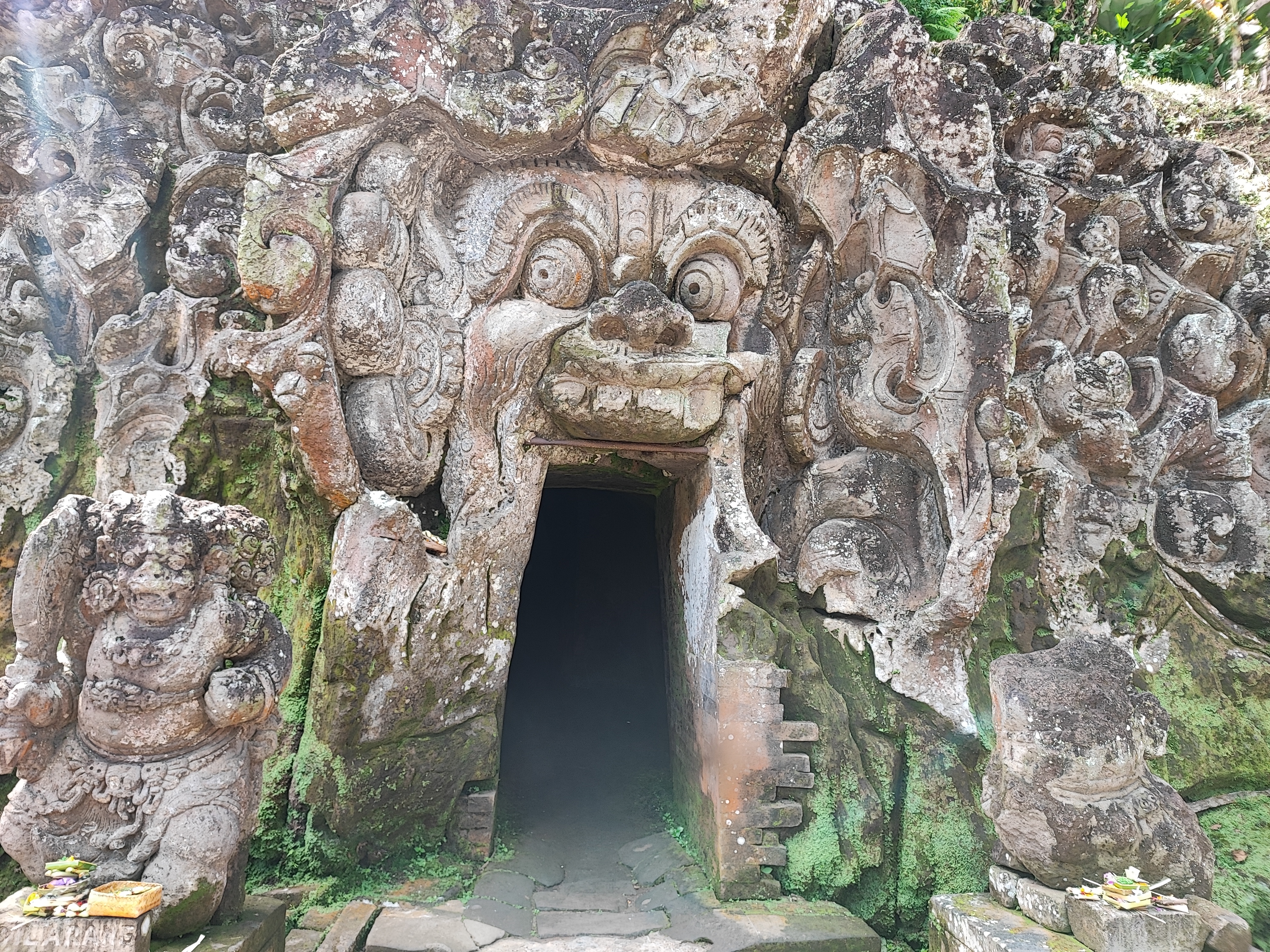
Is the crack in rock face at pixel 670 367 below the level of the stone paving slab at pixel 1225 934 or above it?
above

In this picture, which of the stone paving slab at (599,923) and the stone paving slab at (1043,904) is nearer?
the stone paving slab at (1043,904)

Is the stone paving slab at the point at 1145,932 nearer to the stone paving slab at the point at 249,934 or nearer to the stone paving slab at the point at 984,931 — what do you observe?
the stone paving slab at the point at 984,931

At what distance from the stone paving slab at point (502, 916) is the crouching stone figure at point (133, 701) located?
145 cm

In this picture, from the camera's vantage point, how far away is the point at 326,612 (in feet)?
13.5

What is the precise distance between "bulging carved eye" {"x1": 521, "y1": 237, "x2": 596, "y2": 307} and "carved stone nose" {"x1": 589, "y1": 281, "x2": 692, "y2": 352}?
0.21 meters

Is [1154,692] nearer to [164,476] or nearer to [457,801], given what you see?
[457,801]

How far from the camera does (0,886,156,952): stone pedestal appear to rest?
230cm

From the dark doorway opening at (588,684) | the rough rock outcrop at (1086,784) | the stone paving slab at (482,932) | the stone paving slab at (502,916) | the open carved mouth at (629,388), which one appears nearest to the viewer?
the rough rock outcrop at (1086,784)

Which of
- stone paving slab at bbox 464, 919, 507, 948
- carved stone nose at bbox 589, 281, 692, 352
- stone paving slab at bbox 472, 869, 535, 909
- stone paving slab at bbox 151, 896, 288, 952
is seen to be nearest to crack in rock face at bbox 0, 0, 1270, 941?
carved stone nose at bbox 589, 281, 692, 352

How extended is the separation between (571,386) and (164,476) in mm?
2485

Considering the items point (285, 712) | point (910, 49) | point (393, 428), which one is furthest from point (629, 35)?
point (285, 712)

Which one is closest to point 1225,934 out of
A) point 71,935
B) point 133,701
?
point 71,935

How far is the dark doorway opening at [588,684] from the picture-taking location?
216 inches

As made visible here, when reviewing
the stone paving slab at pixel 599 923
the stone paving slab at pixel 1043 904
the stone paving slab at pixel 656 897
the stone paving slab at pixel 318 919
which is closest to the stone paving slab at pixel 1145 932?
the stone paving slab at pixel 1043 904
